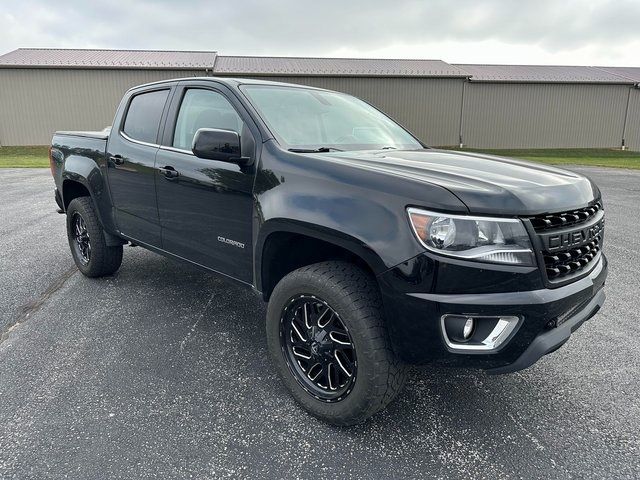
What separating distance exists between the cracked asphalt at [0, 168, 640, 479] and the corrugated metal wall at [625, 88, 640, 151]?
29.7m

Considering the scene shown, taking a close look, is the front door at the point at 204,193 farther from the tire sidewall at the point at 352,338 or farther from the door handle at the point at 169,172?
the tire sidewall at the point at 352,338

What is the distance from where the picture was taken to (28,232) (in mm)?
6895

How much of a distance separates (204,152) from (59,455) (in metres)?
1.72

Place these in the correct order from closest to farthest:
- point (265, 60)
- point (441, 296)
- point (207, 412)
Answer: point (441, 296), point (207, 412), point (265, 60)

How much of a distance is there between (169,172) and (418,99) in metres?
24.6

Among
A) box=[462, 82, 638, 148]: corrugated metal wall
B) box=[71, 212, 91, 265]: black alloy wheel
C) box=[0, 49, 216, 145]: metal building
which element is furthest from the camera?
box=[462, 82, 638, 148]: corrugated metal wall

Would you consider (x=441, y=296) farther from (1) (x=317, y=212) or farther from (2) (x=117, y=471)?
(2) (x=117, y=471)

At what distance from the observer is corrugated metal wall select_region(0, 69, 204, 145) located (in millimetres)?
24266

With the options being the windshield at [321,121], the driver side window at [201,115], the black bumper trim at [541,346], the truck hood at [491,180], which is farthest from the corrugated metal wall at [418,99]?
the black bumper trim at [541,346]

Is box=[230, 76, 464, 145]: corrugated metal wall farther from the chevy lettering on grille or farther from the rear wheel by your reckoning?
the chevy lettering on grille

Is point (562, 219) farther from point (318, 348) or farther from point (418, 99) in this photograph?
point (418, 99)

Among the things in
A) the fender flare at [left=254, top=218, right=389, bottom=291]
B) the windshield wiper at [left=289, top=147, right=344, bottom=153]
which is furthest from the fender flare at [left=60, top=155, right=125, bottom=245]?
the windshield wiper at [left=289, top=147, right=344, bottom=153]

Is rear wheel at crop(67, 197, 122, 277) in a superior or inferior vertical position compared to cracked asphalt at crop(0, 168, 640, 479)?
superior

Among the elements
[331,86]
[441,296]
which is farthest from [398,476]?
[331,86]
